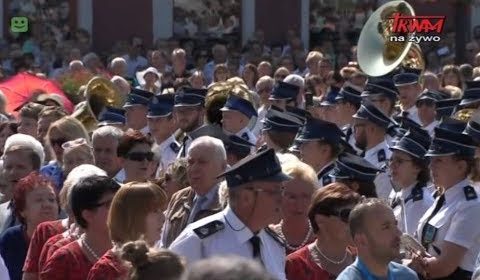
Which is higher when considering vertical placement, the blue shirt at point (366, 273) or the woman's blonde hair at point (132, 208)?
the woman's blonde hair at point (132, 208)

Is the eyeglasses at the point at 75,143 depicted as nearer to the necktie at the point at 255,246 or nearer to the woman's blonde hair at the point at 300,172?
the woman's blonde hair at the point at 300,172

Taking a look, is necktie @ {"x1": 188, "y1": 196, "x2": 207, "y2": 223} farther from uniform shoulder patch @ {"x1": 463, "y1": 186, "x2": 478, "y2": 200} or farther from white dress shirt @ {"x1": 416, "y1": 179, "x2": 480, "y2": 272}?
uniform shoulder patch @ {"x1": 463, "y1": 186, "x2": 478, "y2": 200}

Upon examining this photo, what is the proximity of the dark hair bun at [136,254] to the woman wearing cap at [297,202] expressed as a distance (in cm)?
218

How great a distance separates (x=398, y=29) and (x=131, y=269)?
37.1 ft

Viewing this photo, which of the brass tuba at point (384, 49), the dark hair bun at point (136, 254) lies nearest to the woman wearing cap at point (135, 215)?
the dark hair bun at point (136, 254)

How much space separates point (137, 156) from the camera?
9312mm

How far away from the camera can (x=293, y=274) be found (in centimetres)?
697

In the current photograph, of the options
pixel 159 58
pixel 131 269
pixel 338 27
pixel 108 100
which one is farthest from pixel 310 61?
pixel 131 269

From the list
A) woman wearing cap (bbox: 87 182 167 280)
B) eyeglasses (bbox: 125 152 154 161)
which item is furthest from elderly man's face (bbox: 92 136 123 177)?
woman wearing cap (bbox: 87 182 167 280)

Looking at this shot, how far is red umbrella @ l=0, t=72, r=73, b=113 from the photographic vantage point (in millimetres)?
14812

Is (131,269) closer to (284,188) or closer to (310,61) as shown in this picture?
(284,188)

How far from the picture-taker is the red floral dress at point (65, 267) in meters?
6.80

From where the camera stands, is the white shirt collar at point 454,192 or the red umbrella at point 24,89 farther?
the red umbrella at point 24,89

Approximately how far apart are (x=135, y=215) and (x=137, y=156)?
8.97 ft
